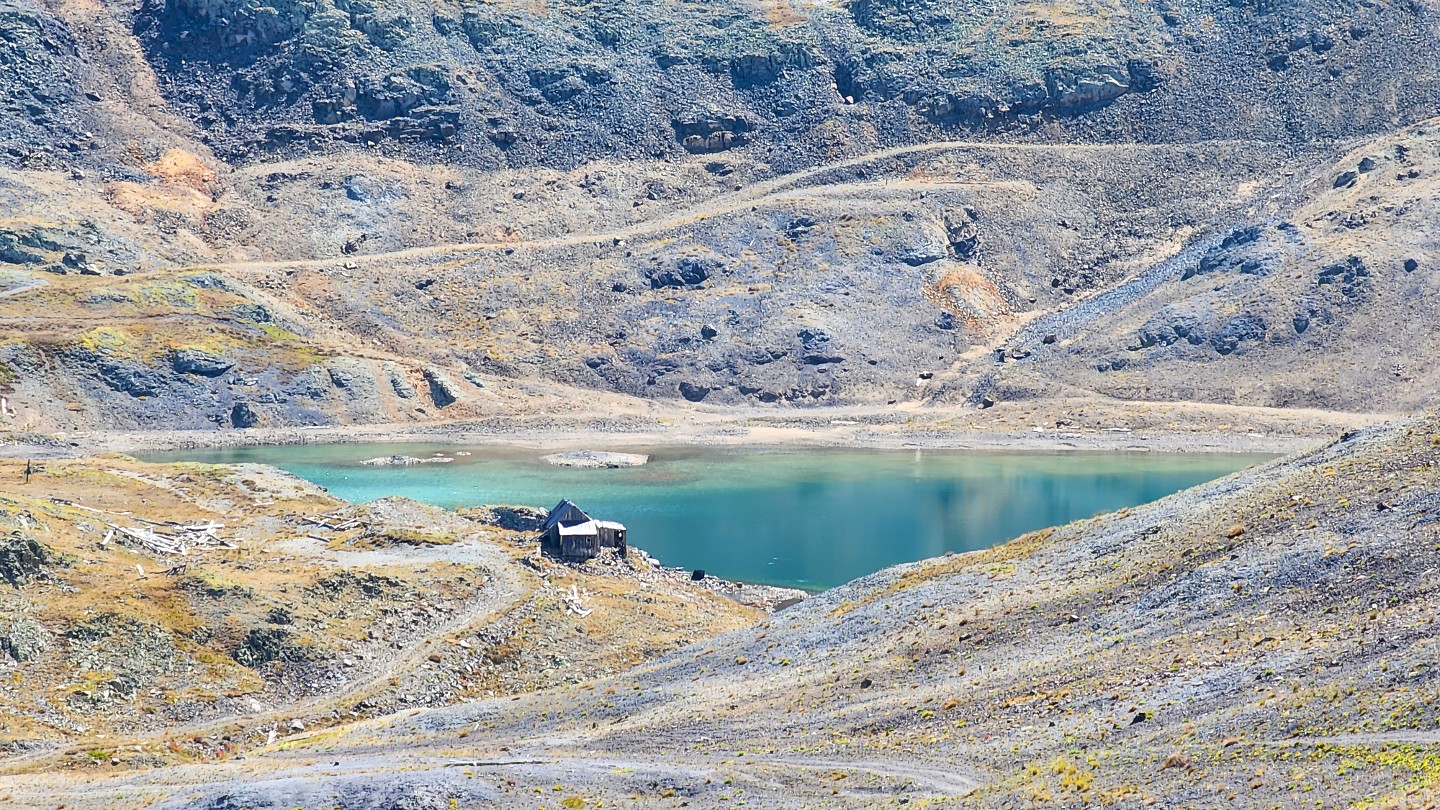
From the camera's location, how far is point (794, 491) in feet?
357

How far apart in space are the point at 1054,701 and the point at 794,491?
72.2 metres

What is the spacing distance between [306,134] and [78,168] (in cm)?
2332

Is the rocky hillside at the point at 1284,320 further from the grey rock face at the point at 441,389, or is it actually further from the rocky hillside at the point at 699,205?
the grey rock face at the point at 441,389

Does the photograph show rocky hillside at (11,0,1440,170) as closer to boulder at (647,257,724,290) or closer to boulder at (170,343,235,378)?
boulder at (647,257,724,290)

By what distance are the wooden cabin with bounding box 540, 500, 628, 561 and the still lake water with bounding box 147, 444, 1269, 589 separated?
869 cm

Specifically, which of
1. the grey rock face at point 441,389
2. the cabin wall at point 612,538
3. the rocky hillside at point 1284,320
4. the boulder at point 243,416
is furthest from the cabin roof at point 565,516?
the rocky hillside at point 1284,320

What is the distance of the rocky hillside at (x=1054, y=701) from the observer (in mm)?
29797

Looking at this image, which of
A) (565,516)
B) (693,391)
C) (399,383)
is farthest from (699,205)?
(565,516)

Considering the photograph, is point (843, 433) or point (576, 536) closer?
point (576, 536)

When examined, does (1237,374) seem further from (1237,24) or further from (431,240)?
(431,240)

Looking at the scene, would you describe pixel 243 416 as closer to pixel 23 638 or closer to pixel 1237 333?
pixel 1237 333

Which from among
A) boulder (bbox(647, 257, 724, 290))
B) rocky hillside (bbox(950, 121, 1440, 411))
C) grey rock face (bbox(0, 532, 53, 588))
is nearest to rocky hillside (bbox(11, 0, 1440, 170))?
rocky hillside (bbox(950, 121, 1440, 411))

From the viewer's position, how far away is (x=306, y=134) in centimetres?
17925

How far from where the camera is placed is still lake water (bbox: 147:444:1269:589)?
8525 centimetres
